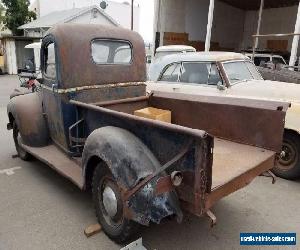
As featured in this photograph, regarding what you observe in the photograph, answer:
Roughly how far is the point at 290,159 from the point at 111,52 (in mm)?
3100

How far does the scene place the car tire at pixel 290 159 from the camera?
15.2 ft

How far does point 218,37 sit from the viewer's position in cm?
2108

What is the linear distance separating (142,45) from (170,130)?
8.63ft

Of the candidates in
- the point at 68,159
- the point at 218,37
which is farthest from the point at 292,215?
the point at 218,37

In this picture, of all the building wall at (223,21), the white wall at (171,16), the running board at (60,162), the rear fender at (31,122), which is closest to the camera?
the running board at (60,162)

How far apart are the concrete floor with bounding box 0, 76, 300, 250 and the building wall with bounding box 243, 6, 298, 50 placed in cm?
1867

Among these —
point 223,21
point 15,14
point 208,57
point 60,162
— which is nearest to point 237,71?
point 208,57

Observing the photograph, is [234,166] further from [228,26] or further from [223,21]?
[228,26]

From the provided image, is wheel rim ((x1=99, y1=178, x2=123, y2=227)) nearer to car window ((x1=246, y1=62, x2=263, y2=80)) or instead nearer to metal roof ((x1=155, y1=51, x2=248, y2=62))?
metal roof ((x1=155, y1=51, x2=248, y2=62))

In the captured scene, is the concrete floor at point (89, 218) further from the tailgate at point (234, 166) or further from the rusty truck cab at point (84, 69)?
the tailgate at point (234, 166)

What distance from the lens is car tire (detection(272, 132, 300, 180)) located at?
4.64m

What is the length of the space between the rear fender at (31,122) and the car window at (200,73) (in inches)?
121

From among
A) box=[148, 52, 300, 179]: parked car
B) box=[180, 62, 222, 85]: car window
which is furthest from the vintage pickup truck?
box=[180, 62, 222, 85]: car window

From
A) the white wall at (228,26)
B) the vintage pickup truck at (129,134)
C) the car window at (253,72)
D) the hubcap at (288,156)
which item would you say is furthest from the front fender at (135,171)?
the white wall at (228,26)
